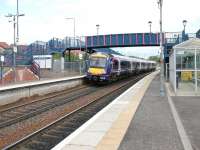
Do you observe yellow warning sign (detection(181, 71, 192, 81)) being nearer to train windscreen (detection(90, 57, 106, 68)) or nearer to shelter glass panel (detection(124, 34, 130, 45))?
train windscreen (detection(90, 57, 106, 68))

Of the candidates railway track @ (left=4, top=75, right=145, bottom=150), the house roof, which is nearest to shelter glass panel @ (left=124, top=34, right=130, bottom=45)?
the house roof

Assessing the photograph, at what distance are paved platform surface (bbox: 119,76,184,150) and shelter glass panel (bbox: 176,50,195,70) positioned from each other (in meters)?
9.40

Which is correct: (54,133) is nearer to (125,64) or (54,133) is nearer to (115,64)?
(115,64)

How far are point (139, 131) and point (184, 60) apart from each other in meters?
14.8

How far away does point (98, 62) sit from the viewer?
34.7 m

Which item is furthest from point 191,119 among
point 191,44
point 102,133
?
point 191,44

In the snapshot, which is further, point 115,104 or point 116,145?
point 115,104

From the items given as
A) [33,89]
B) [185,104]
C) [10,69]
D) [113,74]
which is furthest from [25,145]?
[113,74]

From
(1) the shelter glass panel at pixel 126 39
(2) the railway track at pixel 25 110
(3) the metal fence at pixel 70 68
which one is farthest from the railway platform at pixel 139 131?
(1) the shelter glass panel at pixel 126 39

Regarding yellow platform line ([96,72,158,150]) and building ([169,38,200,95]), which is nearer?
yellow platform line ([96,72,158,150])

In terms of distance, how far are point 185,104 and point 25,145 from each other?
9.20m

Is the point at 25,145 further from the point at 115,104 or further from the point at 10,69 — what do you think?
the point at 10,69

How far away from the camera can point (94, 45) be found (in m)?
58.0

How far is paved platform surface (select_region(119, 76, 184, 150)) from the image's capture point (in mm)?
9133
